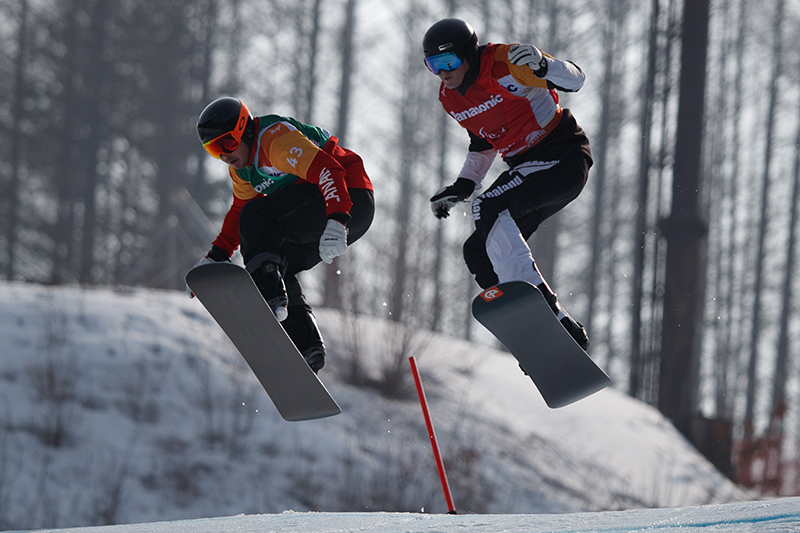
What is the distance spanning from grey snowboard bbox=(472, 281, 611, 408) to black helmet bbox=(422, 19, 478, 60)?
1.27 metres

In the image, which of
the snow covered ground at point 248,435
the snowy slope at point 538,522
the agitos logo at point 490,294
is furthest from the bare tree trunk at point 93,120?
the agitos logo at point 490,294

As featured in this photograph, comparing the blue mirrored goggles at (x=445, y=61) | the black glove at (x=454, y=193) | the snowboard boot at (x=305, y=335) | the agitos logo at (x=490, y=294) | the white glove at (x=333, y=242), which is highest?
the blue mirrored goggles at (x=445, y=61)

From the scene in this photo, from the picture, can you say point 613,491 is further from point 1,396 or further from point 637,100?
point 637,100

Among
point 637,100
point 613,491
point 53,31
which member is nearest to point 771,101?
point 637,100

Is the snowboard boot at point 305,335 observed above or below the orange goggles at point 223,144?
below

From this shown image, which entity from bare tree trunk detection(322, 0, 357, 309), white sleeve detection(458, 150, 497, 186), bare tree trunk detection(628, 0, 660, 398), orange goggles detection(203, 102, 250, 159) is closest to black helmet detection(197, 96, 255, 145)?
orange goggles detection(203, 102, 250, 159)

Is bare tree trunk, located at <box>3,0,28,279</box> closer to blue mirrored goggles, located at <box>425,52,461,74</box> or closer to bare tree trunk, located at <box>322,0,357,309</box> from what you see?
bare tree trunk, located at <box>322,0,357,309</box>

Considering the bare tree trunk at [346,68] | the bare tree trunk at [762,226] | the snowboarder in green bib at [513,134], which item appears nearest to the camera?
the snowboarder in green bib at [513,134]

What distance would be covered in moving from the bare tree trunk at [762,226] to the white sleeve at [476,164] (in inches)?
760

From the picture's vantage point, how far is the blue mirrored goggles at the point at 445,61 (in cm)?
400

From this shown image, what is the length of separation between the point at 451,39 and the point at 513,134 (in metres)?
0.65

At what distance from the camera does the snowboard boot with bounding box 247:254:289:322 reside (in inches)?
164

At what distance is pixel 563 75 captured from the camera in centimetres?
380

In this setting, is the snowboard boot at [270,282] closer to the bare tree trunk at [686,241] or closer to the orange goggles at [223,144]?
the orange goggles at [223,144]
